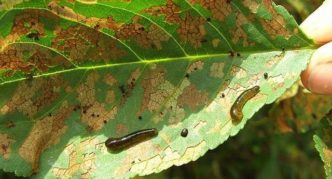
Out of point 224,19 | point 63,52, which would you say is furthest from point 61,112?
point 224,19

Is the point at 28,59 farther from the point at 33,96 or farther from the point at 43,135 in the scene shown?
the point at 43,135

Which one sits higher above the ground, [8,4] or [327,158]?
[8,4]

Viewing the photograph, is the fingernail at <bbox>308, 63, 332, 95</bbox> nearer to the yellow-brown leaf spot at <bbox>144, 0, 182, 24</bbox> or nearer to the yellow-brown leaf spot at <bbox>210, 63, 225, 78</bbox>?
the yellow-brown leaf spot at <bbox>210, 63, 225, 78</bbox>

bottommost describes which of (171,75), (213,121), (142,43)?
(213,121)

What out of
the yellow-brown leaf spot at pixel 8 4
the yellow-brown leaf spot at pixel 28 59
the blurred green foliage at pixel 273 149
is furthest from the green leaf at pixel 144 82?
the blurred green foliage at pixel 273 149

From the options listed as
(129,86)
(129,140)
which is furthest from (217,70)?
(129,140)

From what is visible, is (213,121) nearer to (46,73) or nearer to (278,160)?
(46,73)

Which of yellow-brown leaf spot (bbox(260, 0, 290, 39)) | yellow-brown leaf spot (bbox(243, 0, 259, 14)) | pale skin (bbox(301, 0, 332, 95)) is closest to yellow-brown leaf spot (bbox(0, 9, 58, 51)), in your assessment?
yellow-brown leaf spot (bbox(243, 0, 259, 14))
